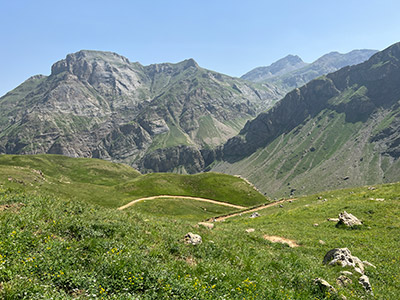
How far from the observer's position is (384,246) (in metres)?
25.3

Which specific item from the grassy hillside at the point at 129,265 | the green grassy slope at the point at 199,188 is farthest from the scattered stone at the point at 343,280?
the green grassy slope at the point at 199,188

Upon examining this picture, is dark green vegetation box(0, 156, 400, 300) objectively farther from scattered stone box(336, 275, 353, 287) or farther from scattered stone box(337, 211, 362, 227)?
scattered stone box(337, 211, 362, 227)

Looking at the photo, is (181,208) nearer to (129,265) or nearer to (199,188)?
(199,188)

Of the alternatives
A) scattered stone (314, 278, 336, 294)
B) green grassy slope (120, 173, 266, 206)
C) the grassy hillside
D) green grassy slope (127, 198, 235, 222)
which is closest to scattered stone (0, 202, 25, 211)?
the grassy hillside

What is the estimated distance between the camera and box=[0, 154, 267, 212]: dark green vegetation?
2712 inches

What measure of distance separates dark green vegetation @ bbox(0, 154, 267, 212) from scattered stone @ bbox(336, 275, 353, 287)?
42.5 meters

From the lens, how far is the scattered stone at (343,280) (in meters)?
15.5

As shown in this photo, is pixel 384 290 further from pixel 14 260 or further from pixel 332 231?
pixel 14 260

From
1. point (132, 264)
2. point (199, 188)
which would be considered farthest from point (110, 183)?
point (132, 264)

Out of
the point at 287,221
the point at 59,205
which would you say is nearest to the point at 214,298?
the point at 59,205

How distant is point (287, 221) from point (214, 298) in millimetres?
32725

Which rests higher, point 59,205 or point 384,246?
point 59,205

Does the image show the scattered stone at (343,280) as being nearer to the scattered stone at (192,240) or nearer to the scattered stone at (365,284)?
the scattered stone at (365,284)

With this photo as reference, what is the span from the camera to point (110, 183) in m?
151
